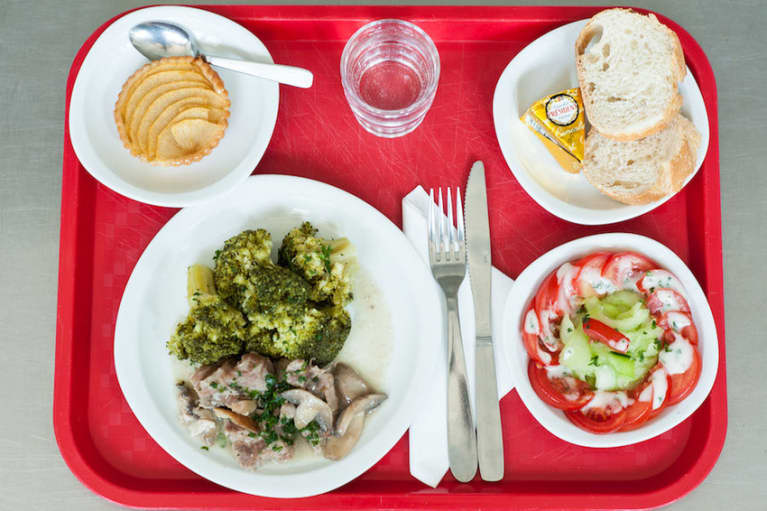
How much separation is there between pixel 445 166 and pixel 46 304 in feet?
5.14

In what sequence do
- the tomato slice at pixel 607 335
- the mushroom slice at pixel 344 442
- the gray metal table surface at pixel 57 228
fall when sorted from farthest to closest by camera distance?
the gray metal table surface at pixel 57 228 → the mushroom slice at pixel 344 442 → the tomato slice at pixel 607 335

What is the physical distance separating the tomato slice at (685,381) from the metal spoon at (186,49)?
1.54 meters

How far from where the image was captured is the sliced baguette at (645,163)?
2131 mm

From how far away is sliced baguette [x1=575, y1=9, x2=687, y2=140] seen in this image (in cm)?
214

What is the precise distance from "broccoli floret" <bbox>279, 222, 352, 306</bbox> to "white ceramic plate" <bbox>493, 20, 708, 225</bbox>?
2.24ft

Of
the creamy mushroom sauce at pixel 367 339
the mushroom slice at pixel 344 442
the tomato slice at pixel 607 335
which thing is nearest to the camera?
the tomato slice at pixel 607 335

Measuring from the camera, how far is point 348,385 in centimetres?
216

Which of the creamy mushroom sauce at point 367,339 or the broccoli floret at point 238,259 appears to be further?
the creamy mushroom sauce at point 367,339

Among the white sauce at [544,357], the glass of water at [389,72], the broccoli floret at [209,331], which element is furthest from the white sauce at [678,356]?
the broccoli floret at [209,331]

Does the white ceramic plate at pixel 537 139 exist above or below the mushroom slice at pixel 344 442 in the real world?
above

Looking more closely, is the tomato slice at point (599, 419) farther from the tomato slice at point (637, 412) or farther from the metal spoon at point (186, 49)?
the metal spoon at point (186, 49)

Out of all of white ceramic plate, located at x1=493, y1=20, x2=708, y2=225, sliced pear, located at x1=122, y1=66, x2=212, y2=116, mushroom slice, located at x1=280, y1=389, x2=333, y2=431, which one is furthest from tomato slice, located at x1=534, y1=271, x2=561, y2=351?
sliced pear, located at x1=122, y1=66, x2=212, y2=116

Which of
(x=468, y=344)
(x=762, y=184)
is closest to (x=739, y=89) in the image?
(x=762, y=184)

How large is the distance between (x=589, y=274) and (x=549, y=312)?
176mm
